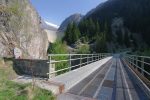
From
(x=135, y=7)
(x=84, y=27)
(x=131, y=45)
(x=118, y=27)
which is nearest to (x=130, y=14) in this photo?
(x=135, y=7)

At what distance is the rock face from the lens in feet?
56.2

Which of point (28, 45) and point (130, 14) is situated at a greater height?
point (130, 14)

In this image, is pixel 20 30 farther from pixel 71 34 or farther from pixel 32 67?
pixel 71 34

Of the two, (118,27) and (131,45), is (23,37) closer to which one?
(131,45)

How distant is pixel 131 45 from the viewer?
139250 millimetres

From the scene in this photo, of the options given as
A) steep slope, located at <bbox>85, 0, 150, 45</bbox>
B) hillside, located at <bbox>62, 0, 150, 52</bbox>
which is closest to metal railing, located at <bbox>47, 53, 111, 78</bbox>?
hillside, located at <bbox>62, 0, 150, 52</bbox>

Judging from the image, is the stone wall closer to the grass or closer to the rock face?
the grass

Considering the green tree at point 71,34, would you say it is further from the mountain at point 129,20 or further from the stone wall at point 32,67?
the stone wall at point 32,67

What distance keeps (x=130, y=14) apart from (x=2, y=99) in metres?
180

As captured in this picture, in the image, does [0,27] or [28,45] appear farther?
[28,45]

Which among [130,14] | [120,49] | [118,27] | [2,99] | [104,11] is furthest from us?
[104,11]

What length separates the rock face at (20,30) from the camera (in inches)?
675

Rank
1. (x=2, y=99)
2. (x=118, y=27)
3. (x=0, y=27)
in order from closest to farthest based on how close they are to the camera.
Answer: (x=2, y=99)
(x=0, y=27)
(x=118, y=27)

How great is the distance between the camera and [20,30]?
19281mm
